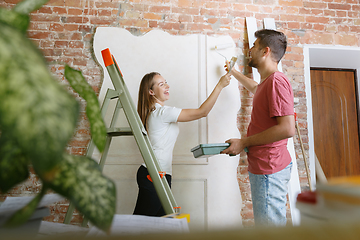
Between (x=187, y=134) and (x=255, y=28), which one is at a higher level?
(x=255, y=28)

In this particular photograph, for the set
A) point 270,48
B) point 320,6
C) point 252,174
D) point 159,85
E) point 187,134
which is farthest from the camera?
point 320,6

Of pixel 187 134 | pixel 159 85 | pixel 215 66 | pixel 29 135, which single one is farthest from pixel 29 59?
pixel 215 66

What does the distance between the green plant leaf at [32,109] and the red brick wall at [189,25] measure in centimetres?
230

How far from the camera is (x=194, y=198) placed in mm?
2281

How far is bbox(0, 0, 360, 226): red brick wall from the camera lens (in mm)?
2377

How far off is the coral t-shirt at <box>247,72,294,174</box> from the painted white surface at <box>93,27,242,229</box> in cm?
61

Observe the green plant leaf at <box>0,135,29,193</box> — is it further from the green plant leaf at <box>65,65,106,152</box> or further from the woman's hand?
the woman's hand

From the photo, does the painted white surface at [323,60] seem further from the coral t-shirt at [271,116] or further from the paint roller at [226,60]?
the coral t-shirt at [271,116]

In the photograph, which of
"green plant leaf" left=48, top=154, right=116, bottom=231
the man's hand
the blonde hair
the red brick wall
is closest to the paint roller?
the red brick wall

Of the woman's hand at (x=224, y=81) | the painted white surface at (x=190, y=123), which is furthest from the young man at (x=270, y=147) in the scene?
the painted white surface at (x=190, y=123)

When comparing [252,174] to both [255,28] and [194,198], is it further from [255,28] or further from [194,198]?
[255,28]

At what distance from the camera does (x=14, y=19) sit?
275mm

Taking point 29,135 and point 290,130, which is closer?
point 29,135

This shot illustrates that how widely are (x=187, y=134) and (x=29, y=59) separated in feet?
7.30
